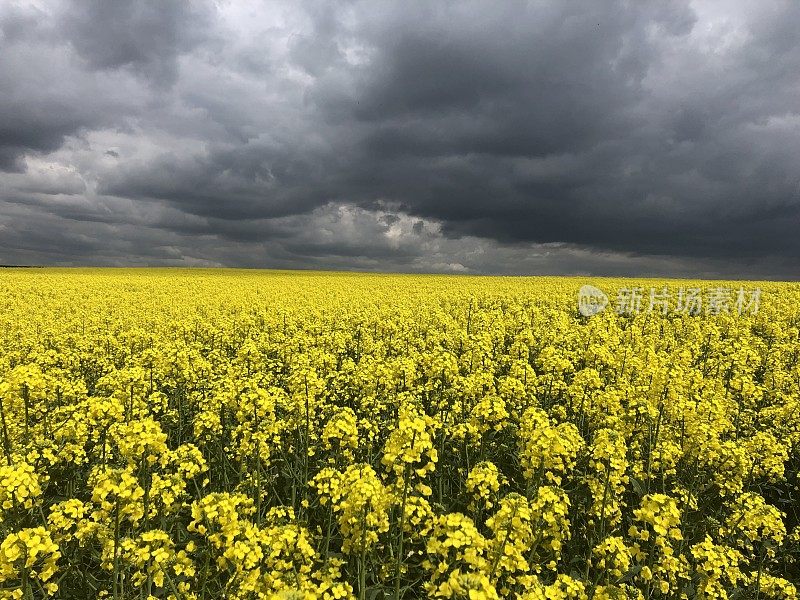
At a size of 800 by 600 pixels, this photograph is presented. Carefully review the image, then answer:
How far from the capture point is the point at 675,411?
7750mm

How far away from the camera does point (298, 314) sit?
67.3 ft

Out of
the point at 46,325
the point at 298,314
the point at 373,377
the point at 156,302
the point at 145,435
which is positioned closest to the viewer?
the point at 145,435

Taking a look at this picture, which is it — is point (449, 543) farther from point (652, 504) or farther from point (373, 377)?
point (373, 377)

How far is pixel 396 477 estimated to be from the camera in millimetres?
6117

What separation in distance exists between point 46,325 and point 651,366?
67.4 feet

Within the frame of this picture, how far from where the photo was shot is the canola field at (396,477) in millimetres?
4230

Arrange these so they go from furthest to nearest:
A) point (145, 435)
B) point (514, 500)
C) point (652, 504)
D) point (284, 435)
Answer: point (284, 435) < point (652, 504) < point (145, 435) < point (514, 500)

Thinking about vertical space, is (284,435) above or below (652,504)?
below

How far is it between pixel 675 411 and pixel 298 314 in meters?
16.0

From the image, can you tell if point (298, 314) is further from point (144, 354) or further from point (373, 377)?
point (373, 377)

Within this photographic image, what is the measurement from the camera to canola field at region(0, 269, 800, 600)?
167 inches

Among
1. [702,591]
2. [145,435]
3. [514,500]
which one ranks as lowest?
[702,591]

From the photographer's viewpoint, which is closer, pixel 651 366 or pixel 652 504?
pixel 652 504

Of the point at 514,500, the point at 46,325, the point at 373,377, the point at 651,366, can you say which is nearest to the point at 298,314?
the point at 46,325
